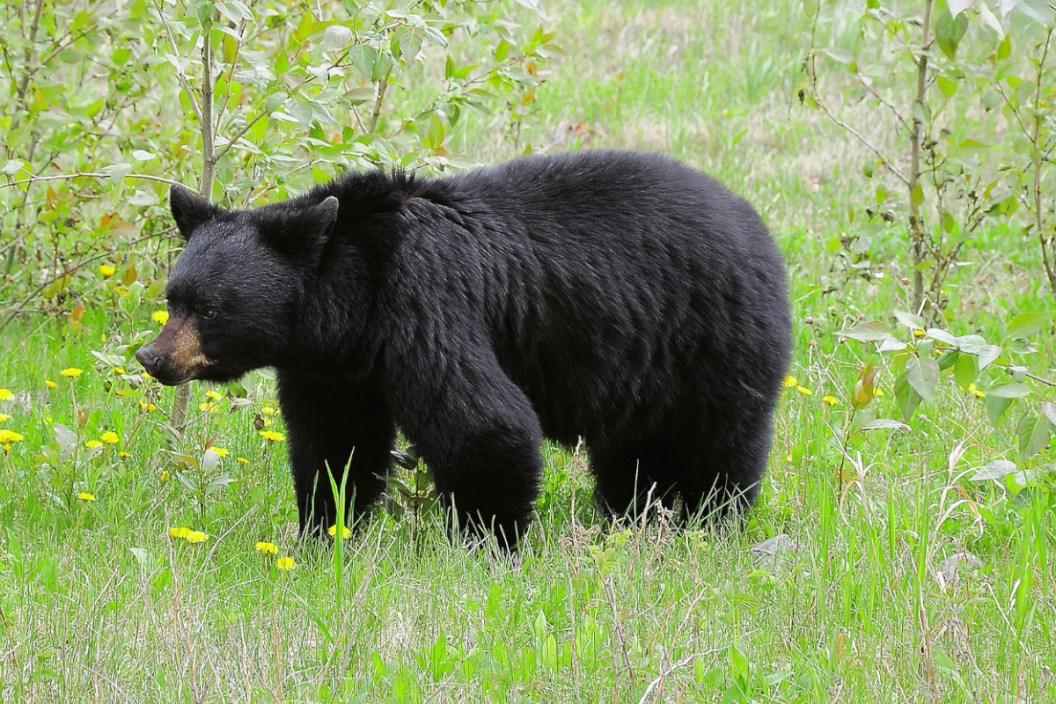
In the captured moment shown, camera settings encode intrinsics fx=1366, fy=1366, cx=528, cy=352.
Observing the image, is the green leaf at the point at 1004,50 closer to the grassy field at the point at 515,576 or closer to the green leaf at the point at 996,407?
the grassy field at the point at 515,576

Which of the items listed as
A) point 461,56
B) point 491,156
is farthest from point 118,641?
point 461,56

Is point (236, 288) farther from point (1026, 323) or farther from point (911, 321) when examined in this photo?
point (1026, 323)

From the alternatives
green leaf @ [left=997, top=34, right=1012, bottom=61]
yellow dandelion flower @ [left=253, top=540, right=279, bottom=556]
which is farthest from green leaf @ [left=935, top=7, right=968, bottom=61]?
yellow dandelion flower @ [left=253, top=540, right=279, bottom=556]

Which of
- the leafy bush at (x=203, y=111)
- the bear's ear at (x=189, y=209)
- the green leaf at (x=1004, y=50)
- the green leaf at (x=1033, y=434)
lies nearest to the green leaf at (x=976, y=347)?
the green leaf at (x=1033, y=434)

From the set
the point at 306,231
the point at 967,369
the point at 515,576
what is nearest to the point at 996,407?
the point at 967,369

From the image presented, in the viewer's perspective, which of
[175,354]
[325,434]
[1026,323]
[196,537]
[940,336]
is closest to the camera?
[940,336]

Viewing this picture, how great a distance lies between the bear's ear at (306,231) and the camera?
12.6 feet

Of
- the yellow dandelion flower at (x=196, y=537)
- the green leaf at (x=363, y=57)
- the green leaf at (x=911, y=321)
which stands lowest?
the yellow dandelion flower at (x=196, y=537)

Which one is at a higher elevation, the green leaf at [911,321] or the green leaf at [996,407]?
the green leaf at [911,321]

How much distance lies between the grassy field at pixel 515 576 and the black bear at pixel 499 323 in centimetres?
24

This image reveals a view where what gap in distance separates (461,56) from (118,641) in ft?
27.1

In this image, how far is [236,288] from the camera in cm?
393

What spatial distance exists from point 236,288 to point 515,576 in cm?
115

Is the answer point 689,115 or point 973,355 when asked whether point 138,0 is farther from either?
point 689,115
